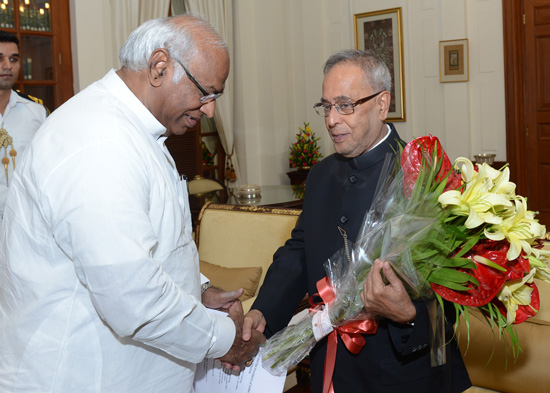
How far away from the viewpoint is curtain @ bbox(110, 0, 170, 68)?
646cm

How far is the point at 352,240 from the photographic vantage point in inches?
77.5

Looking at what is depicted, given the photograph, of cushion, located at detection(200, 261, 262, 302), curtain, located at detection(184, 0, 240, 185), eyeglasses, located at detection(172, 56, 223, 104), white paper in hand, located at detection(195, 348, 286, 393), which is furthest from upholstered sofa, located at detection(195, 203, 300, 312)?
curtain, located at detection(184, 0, 240, 185)

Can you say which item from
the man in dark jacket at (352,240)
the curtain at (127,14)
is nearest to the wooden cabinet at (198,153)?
the curtain at (127,14)

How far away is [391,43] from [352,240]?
6573mm

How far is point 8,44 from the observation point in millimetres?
4508

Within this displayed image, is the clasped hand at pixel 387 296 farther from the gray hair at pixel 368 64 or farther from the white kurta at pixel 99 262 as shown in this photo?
the gray hair at pixel 368 64

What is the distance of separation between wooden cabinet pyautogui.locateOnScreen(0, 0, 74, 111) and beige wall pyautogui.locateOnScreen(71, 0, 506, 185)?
112 mm

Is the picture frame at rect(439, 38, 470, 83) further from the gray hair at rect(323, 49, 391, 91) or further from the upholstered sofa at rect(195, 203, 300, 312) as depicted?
the gray hair at rect(323, 49, 391, 91)

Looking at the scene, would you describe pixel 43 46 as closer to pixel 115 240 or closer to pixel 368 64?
pixel 368 64

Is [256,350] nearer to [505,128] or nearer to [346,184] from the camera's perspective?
[346,184]

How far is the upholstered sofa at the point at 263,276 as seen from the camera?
100.0 inches

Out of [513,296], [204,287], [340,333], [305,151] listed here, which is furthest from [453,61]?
[513,296]

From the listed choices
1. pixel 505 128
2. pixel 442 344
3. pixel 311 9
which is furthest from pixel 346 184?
pixel 311 9

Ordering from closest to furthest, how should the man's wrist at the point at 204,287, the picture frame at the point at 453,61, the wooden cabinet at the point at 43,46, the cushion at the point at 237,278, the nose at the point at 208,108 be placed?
the nose at the point at 208,108
the man's wrist at the point at 204,287
the cushion at the point at 237,278
the wooden cabinet at the point at 43,46
the picture frame at the point at 453,61
